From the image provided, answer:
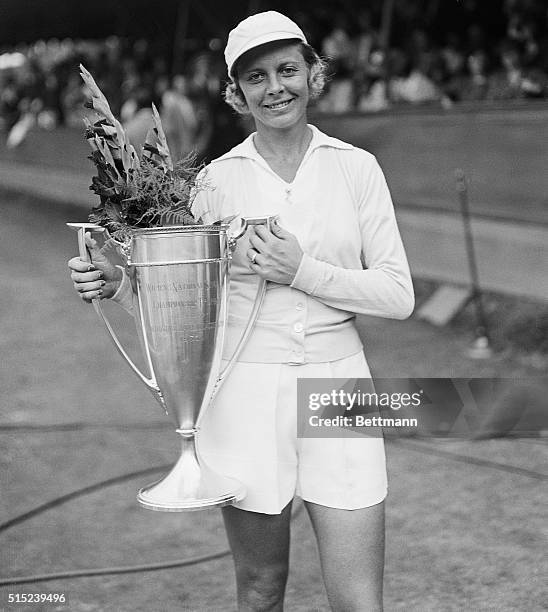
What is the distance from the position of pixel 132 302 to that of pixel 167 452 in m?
2.73

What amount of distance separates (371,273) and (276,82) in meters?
0.44

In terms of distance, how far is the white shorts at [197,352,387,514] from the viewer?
213cm

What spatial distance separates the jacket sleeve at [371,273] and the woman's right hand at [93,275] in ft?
1.32

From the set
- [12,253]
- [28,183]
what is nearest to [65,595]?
[12,253]

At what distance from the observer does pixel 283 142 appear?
7.18 feet

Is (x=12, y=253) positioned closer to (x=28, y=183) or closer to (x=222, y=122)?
(x=222, y=122)

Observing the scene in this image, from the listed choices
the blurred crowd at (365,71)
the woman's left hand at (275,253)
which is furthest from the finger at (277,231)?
the blurred crowd at (365,71)

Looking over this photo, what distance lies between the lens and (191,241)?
198 centimetres

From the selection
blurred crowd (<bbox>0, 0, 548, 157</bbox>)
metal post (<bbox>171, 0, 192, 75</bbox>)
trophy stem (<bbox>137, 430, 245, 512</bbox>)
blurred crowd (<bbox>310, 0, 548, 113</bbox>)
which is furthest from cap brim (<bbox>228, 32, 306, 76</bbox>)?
metal post (<bbox>171, 0, 192, 75</bbox>)

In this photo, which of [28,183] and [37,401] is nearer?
[37,401]

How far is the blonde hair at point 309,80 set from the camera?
2.18 meters

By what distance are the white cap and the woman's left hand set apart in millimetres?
373

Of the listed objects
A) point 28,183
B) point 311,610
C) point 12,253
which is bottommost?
point 311,610

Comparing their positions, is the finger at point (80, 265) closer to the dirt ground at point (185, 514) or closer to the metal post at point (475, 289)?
the dirt ground at point (185, 514)
